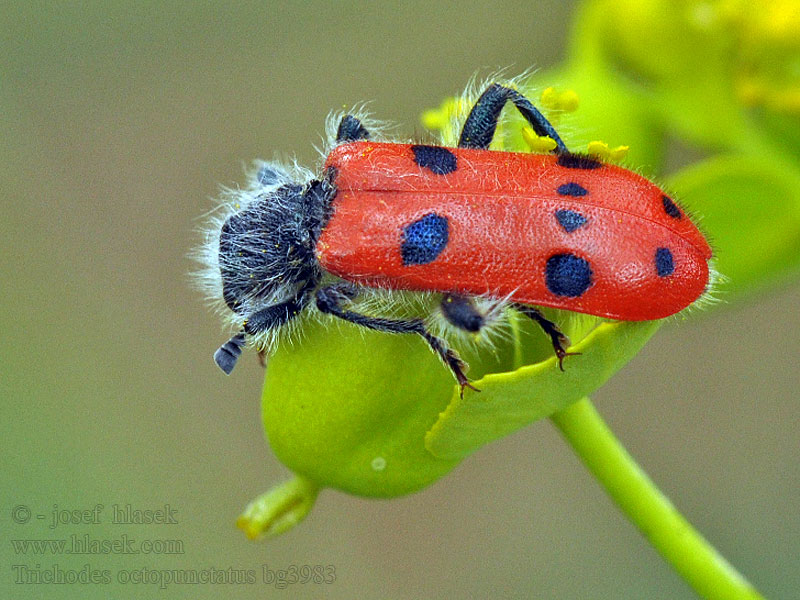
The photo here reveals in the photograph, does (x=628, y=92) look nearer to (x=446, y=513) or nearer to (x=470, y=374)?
(x=470, y=374)

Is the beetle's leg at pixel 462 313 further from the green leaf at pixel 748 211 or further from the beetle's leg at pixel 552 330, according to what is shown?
the green leaf at pixel 748 211

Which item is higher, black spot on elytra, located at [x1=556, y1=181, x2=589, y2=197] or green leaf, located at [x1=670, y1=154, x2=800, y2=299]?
black spot on elytra, located at [x1=556, y1=181, x2=589, y2=197]

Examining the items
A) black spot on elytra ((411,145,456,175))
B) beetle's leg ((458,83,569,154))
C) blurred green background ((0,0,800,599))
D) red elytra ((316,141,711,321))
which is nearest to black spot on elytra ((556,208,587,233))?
red elytra ((316,141,711,321))

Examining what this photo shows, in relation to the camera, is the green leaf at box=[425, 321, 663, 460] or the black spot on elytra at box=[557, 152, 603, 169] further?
the black spot on elytra at box=[557, 152, 603, 169]

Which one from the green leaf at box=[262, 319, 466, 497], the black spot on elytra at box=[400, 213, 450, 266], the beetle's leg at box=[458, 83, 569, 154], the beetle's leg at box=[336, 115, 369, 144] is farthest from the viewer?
the beetle's leg at box=[336, 115, 369, 144]

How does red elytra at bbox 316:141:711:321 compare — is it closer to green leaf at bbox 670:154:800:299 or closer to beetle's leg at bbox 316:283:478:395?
beetle's leg at bbox 316:283:478:395

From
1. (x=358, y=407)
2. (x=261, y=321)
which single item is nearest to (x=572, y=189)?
(x=358, y=407)

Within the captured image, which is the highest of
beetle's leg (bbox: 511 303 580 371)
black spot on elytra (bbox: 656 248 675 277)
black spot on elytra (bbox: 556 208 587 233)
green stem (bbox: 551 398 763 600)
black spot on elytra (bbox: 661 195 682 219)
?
black spot on elytra (bbox: 556 208 587 233)
